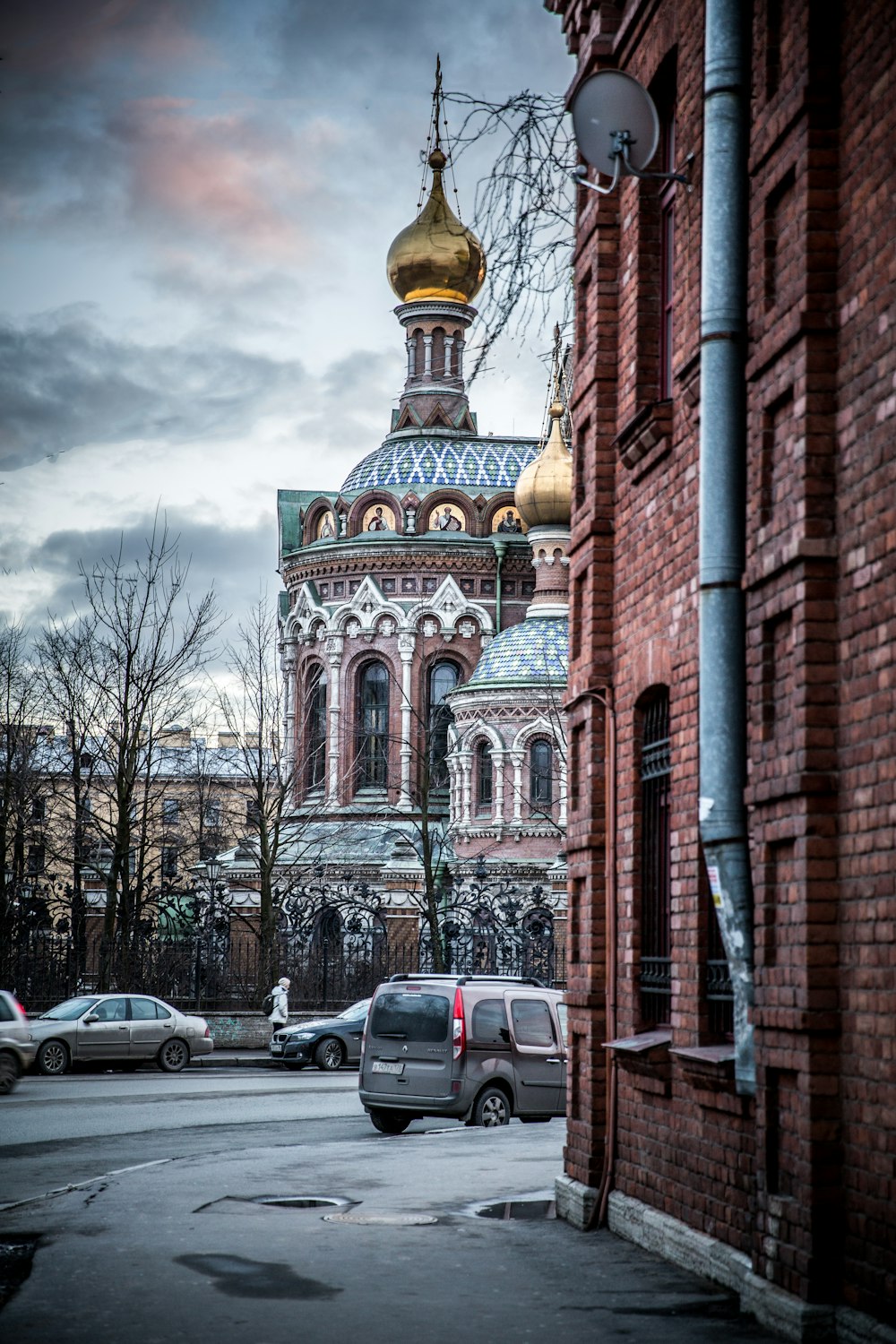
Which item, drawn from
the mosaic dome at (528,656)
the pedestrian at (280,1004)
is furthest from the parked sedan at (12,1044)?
the mosaic dome at (528,656)

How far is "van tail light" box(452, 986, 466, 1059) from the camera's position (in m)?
17.7

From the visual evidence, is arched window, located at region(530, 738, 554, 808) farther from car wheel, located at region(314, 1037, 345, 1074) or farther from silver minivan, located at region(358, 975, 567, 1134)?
silver minivan, located at region(358, 975, 567, 1134)

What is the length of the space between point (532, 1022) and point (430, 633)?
111ft

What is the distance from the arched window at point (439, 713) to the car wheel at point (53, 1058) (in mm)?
26580

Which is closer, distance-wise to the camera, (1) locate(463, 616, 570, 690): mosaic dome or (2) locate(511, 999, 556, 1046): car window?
(2) locate(511, 999, 556, 1046): car window

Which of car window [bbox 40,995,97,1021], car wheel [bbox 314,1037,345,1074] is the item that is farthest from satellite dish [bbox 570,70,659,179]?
car wheel [bbox 314,1037,345,1074]

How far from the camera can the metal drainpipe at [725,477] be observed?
25.9 ft

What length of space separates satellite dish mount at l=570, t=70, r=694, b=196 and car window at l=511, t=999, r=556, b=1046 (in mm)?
11206

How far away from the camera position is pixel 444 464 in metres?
54.5

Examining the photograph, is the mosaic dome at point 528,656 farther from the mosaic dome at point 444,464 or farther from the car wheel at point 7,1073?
the car wheel at point 7,1073

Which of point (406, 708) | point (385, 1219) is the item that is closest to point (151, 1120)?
point (385, 1219)

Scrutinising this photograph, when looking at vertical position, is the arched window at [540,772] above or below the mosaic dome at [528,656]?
below

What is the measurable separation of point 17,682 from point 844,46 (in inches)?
1670

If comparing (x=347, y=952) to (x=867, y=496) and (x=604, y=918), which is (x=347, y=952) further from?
(x=867, y=496)
